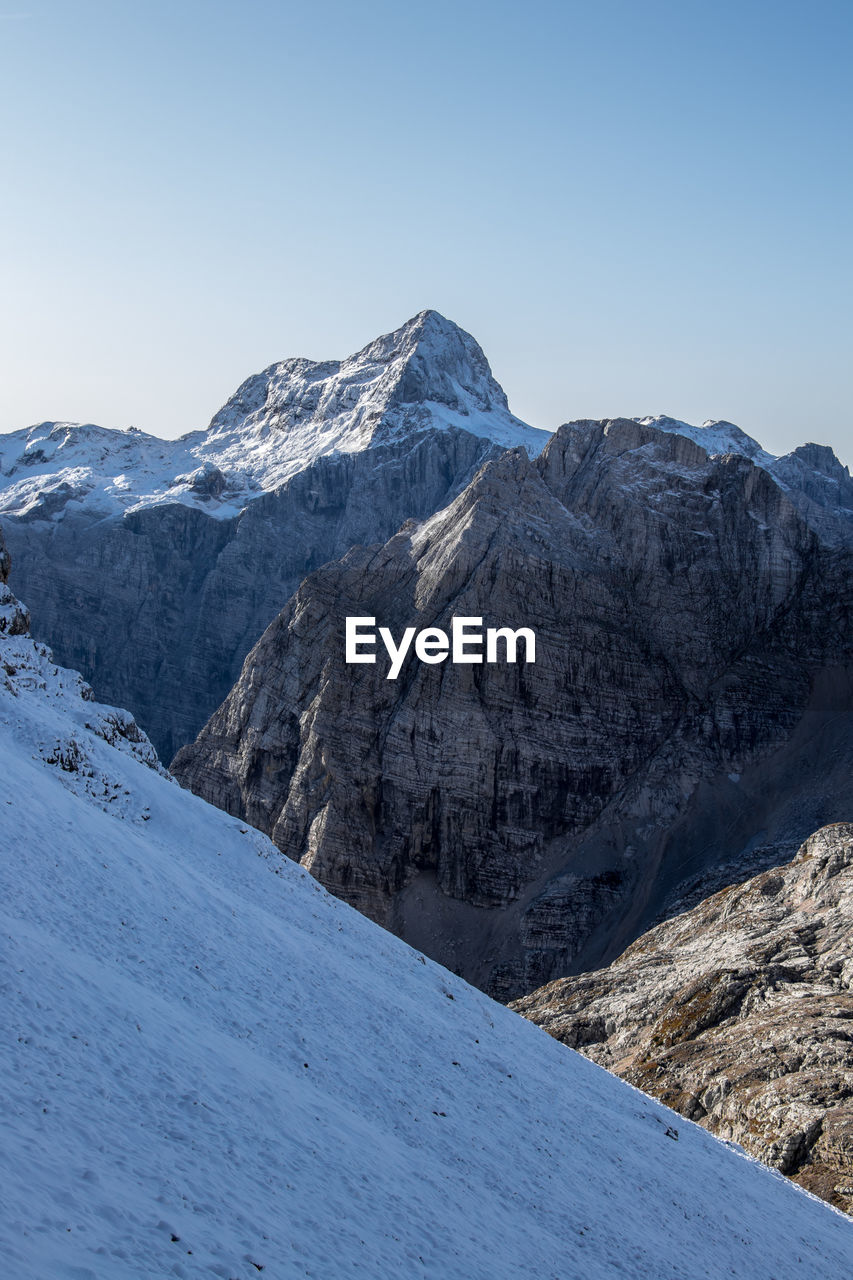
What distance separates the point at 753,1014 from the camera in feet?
153

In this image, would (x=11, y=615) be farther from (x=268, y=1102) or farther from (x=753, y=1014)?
(x=753, y=1014)

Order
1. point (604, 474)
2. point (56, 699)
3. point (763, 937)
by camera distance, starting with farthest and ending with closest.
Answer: point (604, 474), point (763, 937), point (56, 699)

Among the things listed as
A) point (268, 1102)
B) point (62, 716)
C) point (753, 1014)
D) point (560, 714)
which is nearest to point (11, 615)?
point (62, 716)

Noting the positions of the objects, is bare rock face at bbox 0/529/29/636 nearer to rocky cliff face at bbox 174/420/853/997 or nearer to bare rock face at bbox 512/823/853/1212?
bare rock face at bbox 512/823/853/1212

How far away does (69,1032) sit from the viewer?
54.3ft

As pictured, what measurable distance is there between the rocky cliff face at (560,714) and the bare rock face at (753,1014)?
76.5 feet

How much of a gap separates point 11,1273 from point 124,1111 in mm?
4402

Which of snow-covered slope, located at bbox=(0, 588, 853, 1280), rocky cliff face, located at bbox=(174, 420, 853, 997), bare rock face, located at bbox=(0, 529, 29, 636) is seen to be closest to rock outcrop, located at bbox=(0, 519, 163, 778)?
bare rock face, located at bbox=(0, 529, 29, 636)

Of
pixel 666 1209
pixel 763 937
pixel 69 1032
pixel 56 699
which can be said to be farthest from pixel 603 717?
pixel 69 1032

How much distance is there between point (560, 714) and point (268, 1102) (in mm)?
84762

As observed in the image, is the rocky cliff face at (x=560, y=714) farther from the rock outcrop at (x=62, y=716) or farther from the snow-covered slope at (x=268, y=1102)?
the snow-covered slope at (x=268, y=1102)

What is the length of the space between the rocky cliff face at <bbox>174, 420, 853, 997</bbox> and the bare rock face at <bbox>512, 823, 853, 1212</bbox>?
76.5ft

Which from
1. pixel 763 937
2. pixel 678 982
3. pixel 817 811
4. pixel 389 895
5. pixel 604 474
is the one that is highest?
pixel 604 474

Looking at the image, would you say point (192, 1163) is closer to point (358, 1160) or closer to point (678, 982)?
point (358, 1160)
